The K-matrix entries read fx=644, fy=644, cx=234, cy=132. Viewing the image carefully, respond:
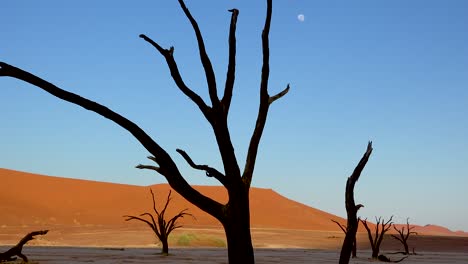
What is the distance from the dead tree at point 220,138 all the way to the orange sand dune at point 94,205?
191 feet

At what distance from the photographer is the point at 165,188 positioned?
99625 mm

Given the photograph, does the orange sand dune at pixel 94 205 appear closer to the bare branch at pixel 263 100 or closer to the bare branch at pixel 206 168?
the bare branch at pixel 263 100

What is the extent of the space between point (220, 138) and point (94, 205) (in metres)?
79.1

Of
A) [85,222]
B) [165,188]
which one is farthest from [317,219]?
[85,222]

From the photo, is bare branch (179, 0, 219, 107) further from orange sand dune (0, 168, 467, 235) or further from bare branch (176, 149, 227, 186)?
orange sand dune (0, 168, 467, 235)

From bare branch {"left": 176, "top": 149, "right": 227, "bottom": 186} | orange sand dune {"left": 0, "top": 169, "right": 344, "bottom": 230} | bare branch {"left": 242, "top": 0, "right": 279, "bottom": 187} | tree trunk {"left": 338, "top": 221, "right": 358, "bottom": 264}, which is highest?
orange sand dune {"left": 0, "top": 169, "right": 344, "bottom": 230}

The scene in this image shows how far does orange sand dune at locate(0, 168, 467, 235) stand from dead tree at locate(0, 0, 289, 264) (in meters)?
58.3

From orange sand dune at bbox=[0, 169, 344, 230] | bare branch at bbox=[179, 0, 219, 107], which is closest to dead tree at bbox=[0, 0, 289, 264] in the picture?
bare branch at bbox=[179, 0, 219, 107]

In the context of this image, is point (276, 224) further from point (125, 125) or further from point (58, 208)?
point (125, 125)

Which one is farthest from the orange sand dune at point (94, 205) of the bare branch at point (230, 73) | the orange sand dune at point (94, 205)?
the bare branch at point (230, 73)

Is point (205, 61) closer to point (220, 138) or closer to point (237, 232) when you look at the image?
point (220, 138)

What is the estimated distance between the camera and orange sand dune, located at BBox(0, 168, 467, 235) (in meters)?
70.4

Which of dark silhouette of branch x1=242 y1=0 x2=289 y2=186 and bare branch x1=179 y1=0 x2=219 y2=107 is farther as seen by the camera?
dark silhouette of branch x1=242 y1=0 x2=289 y2=186

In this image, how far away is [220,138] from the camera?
6.16 metres
